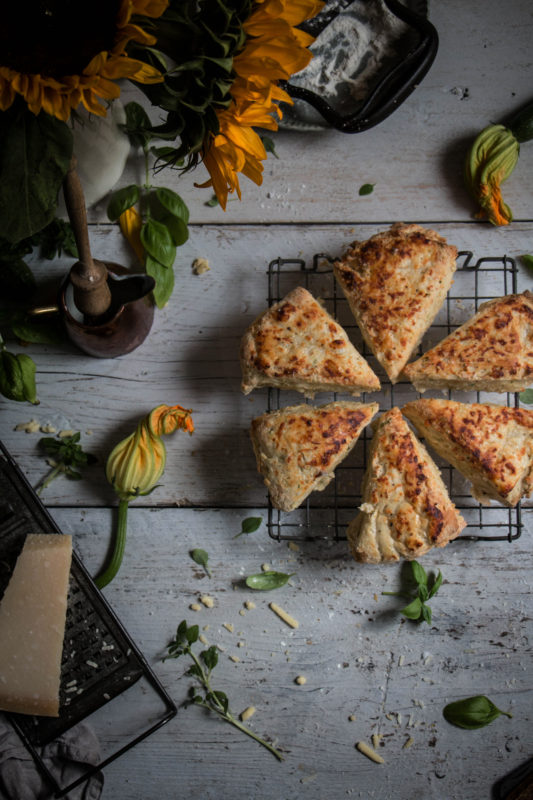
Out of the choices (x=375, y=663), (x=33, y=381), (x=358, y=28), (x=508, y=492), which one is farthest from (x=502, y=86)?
(x=375, y=663)

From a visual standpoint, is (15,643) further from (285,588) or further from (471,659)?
(471,659)

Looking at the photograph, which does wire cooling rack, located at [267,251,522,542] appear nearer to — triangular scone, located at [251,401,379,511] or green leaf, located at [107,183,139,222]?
triangular scone, located at [251,401,379,511]

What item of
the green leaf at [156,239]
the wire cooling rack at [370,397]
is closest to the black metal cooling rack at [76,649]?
the wire cooling rack at [370,397]

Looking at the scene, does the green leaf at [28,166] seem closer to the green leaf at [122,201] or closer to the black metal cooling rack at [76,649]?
the green leaf at [122,201]

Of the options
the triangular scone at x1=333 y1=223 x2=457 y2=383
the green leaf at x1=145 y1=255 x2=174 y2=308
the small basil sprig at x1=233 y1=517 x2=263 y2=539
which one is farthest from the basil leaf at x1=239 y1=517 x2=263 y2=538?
the green leaf at x1=145 y1=255 x2=174 y2=308

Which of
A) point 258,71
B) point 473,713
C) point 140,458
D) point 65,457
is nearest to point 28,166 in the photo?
point 258,71
